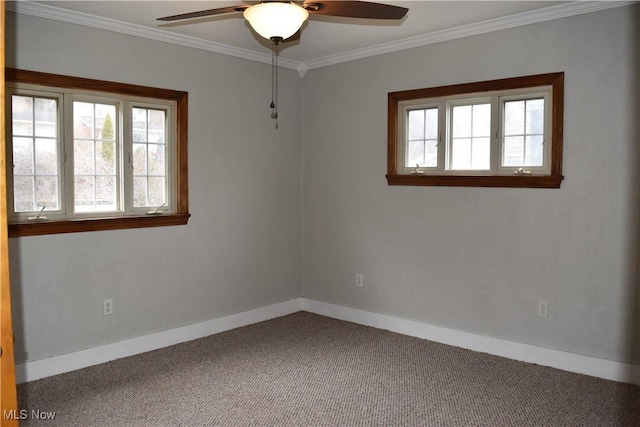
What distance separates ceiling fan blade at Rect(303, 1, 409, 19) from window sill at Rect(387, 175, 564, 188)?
171 cm

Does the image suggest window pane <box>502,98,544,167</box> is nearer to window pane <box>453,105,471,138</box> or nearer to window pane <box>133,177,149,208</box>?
window pane <box>453,105,471,138</box>

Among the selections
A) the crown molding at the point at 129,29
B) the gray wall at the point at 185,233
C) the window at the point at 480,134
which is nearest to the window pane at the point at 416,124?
the window at the point at 480,134

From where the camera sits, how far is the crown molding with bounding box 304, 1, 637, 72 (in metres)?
3.49

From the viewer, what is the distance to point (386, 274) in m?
4.72

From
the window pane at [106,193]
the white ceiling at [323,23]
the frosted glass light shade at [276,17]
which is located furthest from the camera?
the window pane at [106,193]

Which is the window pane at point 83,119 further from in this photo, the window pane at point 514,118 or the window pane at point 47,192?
the window pane at point 514,118

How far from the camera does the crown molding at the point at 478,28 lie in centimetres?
349

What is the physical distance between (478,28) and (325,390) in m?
2.86

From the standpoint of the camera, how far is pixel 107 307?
3.92 m

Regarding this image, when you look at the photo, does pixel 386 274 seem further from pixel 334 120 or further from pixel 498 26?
pixel 498 26

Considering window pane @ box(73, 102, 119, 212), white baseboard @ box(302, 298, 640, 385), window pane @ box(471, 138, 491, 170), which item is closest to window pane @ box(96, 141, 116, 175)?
window pane @ box(73, 102, 119, 212)

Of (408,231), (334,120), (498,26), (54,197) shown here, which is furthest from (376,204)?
(54,197)

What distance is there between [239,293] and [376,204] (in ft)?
4.92

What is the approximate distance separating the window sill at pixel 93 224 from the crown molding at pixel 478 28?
6.79 ft
